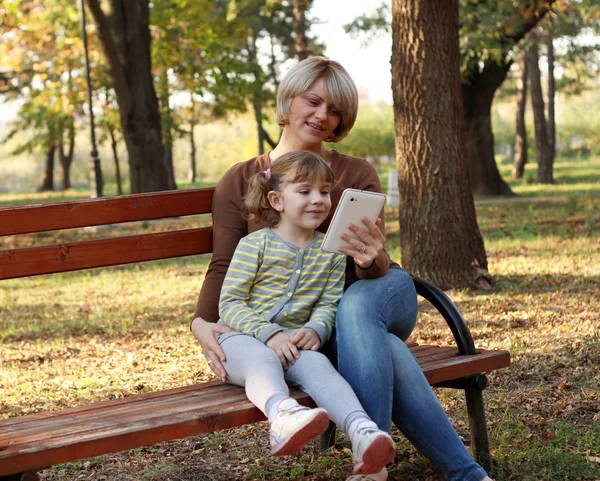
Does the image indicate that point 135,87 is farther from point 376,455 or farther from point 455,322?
point 376,455

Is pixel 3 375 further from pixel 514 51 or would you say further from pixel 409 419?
pixel 514 51

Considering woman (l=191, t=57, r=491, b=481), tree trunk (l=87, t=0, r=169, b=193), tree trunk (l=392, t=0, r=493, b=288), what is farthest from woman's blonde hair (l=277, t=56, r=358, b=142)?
tree trunk (l=87, t=0, r=169, b=193)

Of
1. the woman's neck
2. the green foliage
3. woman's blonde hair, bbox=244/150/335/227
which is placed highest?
the green foliage

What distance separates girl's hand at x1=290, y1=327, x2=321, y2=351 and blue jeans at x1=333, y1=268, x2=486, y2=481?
0.08m

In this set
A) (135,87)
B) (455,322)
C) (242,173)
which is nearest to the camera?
(455,322)

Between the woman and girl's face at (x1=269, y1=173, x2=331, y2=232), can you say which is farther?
girl's face at (x1=269, y1=173, x2=331, y2=232)

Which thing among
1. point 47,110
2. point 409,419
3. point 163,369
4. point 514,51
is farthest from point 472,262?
point 47,110

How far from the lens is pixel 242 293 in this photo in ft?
11.5

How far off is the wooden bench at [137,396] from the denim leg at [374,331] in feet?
0.60

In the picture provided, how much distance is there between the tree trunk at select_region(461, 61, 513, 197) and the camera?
18.5m

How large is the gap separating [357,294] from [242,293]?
1.44 feet

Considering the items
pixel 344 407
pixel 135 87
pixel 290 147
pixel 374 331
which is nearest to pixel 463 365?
pixel 374 331

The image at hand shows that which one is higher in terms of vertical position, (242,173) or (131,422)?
(242,173)

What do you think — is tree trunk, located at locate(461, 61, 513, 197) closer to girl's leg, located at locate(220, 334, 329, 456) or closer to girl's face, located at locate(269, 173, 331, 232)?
girl's face, located at locate(269, 173, 331, 232)
